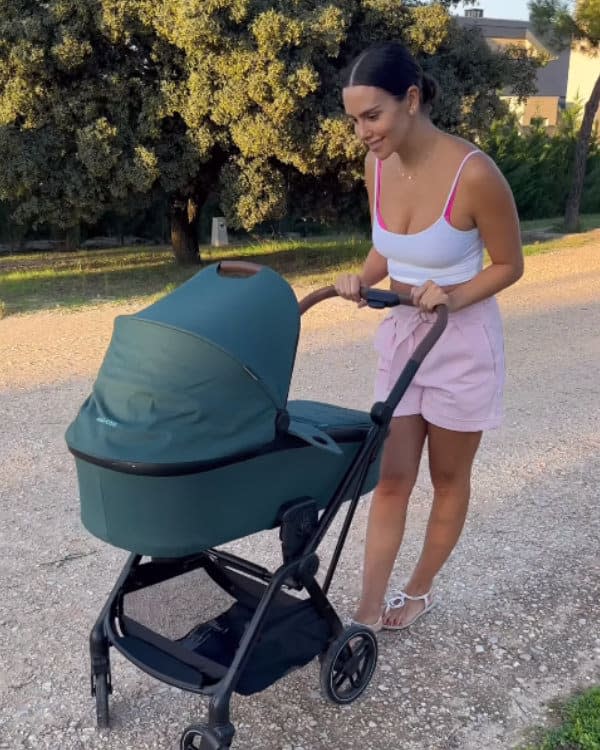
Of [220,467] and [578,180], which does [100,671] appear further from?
[578,180]

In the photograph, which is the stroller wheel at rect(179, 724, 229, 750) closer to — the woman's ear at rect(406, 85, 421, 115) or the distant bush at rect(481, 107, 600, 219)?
the woman's ear at rect(406, 85, 421, 115)

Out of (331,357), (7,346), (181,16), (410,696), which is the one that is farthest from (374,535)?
(181,16)

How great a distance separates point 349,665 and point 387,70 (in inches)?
68.0

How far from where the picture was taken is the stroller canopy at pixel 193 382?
198cm

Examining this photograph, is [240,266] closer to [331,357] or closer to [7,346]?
[331,357]

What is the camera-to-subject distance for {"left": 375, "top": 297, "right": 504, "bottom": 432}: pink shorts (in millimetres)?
2676

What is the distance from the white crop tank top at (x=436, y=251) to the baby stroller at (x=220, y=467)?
167 millimetres

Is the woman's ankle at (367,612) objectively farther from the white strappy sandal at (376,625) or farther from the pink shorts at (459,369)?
the pink shorts at (459,369)

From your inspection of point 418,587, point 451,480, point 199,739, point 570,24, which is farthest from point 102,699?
point 570,24

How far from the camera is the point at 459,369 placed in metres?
2.68

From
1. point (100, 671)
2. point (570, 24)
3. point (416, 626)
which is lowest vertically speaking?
point (416, 626)

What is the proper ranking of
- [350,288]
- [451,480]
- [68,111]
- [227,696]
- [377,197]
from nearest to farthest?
[227,696], [350,288], [377,197], [451,480], [68,111]

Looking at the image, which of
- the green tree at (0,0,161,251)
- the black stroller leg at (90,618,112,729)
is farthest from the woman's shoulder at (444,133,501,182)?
the green tree at (0,0,161,251)

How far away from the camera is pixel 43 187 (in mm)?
10617
